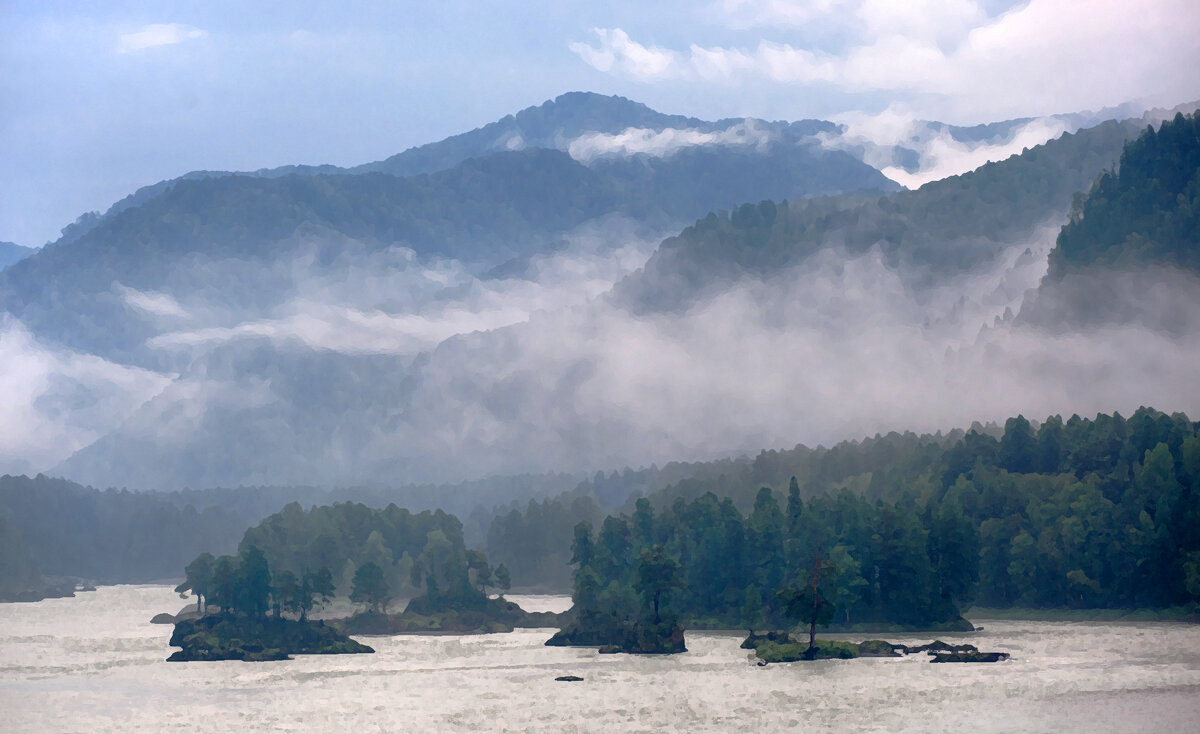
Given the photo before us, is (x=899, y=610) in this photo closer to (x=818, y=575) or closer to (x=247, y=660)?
(x=818, y=575)

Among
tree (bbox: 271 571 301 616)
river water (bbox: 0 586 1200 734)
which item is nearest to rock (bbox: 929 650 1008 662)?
river water (bbox: 0 586 1200 734)

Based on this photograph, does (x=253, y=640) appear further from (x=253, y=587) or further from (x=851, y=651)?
(x=851, y=651)

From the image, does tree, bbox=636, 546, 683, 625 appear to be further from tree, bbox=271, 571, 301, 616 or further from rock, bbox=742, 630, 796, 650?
tree, bbox=271, 571, 301, 616

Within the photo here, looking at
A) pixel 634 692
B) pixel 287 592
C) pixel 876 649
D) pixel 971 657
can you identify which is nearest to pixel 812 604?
pixel 876 649

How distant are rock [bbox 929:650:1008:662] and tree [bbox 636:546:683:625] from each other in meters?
32.4

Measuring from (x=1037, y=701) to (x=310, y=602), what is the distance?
96562 mm

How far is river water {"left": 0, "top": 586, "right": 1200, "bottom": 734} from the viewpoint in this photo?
121 metres

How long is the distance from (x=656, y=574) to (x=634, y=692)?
37.4 meters

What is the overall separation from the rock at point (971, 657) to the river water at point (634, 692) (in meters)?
1.92

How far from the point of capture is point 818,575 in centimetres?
16200

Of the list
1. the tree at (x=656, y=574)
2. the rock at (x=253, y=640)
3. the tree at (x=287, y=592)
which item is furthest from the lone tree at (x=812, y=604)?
the tree at (x=287, y=592)

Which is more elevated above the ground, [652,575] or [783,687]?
[652,575]

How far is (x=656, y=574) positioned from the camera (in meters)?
176

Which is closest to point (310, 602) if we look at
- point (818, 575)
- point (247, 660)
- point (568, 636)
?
point (247, 660)
